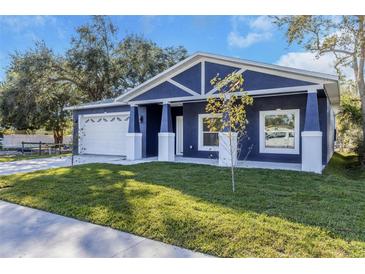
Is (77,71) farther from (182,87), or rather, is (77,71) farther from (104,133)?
(182,87)

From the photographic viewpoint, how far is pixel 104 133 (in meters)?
14.1

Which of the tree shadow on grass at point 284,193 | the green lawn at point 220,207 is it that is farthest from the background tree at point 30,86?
the tree shadow on grass at point 284,193

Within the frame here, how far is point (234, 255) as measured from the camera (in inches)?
119

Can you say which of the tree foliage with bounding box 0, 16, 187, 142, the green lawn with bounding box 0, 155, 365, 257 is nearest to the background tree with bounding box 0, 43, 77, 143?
the tree foliage with bounding box 0, 16, 187, 142

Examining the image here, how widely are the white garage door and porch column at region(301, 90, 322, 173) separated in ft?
27.0

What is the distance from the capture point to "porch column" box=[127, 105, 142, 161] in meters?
11.9

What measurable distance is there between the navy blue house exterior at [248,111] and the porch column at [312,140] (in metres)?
0.03

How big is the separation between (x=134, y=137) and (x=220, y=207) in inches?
312

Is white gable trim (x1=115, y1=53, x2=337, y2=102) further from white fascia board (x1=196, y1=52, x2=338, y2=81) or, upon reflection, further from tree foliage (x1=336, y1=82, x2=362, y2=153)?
tree foliage (x1=336, y1=82, x2=362, y2=153)

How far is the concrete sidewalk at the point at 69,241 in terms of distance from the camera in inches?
123

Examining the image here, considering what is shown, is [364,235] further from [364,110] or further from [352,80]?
[352,80]

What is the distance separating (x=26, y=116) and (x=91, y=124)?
8.80 metres
